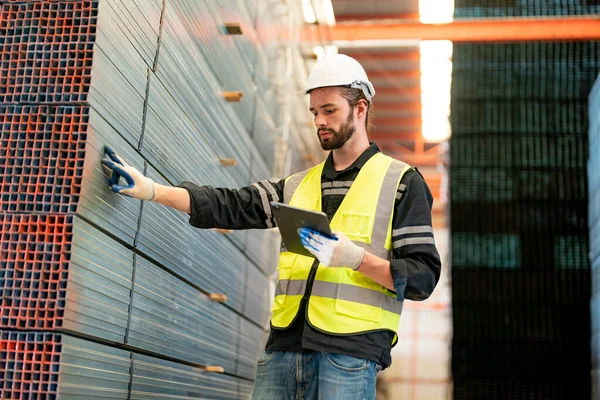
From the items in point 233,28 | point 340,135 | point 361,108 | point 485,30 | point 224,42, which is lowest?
point 340,135

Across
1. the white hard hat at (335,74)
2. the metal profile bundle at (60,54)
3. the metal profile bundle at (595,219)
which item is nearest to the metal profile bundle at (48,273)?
the metal profile bundle at (60,54)

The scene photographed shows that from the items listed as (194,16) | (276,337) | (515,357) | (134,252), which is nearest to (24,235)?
(134,252)

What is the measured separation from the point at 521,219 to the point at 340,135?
5.11m

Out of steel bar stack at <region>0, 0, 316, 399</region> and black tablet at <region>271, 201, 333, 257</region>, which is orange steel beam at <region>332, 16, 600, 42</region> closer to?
steel bar stack at <region>0, 0, 316, 399</region>

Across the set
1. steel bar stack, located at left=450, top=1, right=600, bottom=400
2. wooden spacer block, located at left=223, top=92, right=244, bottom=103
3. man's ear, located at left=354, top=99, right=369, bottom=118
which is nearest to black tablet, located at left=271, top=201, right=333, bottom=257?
man's ear, located at left=354, top=99, right=369, bottom=118

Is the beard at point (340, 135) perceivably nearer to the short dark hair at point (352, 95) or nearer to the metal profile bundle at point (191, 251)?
the short dark hair at point (352, 95)

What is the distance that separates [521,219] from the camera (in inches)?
294

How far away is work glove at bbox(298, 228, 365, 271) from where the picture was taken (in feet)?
7.82

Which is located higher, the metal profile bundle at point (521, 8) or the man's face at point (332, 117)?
the metal profile bundle at point (521, 8)

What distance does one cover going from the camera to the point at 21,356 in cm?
239

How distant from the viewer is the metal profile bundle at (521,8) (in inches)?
324

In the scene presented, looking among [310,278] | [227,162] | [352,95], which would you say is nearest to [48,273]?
[310,278]

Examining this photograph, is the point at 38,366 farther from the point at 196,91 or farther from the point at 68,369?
the point at 196,91

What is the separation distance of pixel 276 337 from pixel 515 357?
494cm
